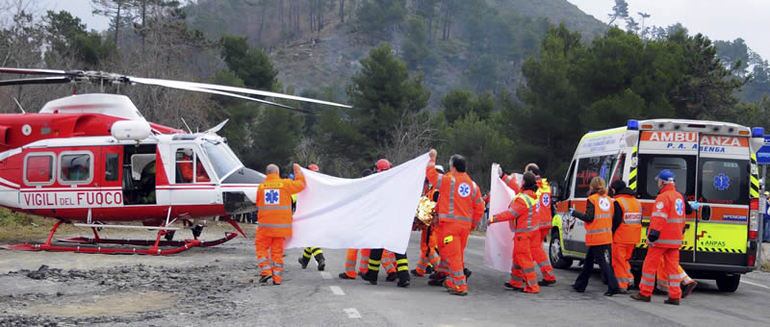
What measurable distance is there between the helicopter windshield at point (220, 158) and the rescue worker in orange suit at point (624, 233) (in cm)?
872

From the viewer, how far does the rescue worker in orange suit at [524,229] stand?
12.8 metres

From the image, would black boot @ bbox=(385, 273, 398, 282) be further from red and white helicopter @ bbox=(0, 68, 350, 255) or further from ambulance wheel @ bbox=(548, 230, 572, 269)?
red and white helicopter @ bbox=(0, 68, 350, 255)

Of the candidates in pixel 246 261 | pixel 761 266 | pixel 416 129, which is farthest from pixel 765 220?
pixel 416 129

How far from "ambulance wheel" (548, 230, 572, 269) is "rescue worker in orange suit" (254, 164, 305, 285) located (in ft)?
20.5

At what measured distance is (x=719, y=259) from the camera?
1361cm

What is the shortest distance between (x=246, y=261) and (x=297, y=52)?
12918 centimetres

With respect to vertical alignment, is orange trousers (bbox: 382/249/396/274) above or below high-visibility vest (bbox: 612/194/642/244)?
below

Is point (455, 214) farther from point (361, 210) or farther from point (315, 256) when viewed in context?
point (315, 256)

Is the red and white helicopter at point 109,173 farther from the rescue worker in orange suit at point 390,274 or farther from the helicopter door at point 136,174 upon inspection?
the rescue worker in orange suit at point 390,274

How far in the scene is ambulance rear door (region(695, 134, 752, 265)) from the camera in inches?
536

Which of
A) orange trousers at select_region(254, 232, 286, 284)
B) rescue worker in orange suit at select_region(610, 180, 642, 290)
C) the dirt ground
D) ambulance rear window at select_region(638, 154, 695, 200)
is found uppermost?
ambulance rear window at select_region(638, 154, 695, 200)

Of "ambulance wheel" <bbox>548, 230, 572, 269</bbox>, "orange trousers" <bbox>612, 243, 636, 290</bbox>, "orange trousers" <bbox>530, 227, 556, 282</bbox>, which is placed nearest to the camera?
"orange trousers" <bbox>612, 243, 636, 290</bbox>

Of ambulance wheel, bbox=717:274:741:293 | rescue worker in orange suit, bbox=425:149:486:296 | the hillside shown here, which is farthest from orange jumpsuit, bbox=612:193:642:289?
the hillside

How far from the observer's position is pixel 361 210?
13.5 metres
